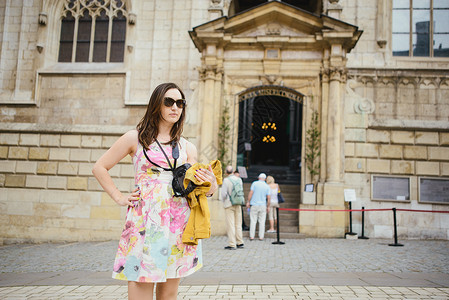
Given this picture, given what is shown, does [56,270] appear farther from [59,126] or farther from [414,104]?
[414,104]

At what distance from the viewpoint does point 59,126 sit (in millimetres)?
13445

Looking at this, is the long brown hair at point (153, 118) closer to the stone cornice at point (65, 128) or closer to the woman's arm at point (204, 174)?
the woman's arm at point (204, 174)

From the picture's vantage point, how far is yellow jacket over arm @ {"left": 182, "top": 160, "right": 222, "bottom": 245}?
2441mm

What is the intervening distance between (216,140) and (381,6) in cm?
787

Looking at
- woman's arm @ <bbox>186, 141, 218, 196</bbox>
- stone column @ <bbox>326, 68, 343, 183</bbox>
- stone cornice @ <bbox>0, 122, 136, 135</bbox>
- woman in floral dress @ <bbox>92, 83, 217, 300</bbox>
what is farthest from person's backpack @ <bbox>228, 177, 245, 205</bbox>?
woman in floral dress @ <bbox>92, 83, 217, 300</bbox>

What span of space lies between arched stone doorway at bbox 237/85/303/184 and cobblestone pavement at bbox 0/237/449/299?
317 inches

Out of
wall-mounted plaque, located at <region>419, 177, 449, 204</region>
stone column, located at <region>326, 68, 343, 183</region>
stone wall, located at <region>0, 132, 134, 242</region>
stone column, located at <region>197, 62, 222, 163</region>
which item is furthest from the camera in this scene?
stone wall, located at <region>0, 132, 134, 242</region>

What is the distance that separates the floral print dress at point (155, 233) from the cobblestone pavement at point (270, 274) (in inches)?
86.6

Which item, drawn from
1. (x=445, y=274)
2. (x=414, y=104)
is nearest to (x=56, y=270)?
(x=445, y=274)

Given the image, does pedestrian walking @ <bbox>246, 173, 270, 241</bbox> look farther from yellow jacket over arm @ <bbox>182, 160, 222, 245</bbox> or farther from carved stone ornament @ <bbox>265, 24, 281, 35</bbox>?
yellow jacket over arm @ <bbox>182, 160, 222, 245</bbox>

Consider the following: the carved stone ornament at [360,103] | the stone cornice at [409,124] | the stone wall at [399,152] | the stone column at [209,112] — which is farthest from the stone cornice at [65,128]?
the stone cornice at [409,124]

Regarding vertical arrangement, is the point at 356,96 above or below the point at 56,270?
above

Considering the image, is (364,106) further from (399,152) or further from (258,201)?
(258,201)

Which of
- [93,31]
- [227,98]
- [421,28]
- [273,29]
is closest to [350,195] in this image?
[227,98]
